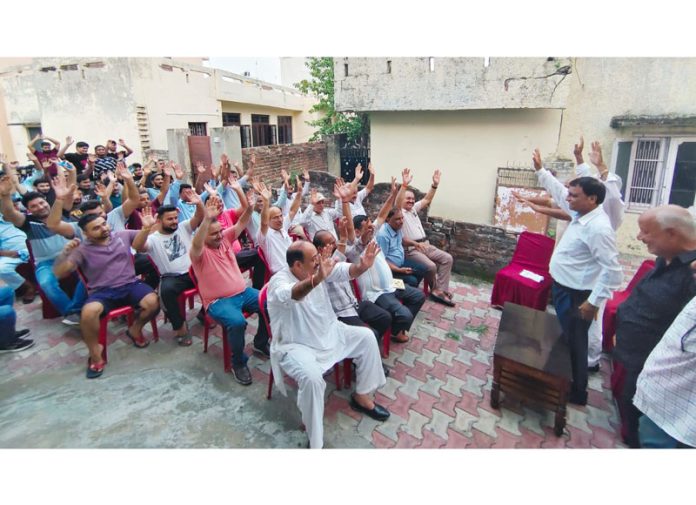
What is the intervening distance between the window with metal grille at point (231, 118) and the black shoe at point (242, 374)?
580 inches

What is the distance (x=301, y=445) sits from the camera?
2930mm

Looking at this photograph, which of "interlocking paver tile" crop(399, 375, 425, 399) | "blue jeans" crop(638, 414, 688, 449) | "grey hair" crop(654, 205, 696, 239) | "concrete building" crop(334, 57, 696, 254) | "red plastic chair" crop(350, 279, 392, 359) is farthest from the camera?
"concrete building" crop(334, 57, 696, 254)

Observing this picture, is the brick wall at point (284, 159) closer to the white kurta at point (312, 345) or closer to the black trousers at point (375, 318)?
the black trousers at point (375, 318)

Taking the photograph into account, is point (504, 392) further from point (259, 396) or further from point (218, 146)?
point (218, 146)

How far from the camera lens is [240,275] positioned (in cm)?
406

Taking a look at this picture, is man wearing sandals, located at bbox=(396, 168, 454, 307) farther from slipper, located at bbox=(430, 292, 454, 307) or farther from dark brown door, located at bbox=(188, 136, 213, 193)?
dark brown door, located at bbox=(188, 136, 213, 193)

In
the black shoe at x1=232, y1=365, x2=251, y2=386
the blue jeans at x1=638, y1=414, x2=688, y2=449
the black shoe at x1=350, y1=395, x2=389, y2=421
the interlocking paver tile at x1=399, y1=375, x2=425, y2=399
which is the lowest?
the interlocking paver tile at x1=399, y1=375, x2=425, y2=399

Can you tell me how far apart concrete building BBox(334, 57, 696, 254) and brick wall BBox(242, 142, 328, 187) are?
11.7 feet

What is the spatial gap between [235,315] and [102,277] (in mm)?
1465

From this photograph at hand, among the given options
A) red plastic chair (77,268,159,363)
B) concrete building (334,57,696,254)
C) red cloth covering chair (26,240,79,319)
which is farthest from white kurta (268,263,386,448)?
concrete building (334,57,696,254)

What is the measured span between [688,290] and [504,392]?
4.96 ft

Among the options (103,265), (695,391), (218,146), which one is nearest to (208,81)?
(218,146)

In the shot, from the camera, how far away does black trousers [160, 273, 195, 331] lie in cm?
405

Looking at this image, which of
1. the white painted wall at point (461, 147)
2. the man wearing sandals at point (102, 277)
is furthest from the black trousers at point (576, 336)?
the white painted wall at point (461, 147)
